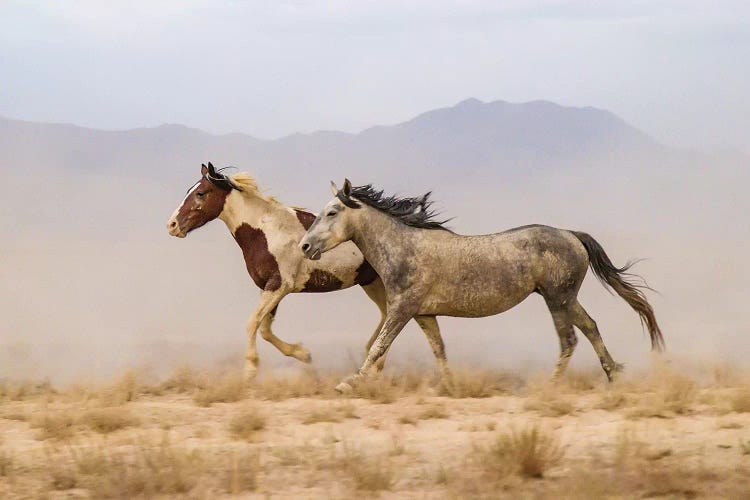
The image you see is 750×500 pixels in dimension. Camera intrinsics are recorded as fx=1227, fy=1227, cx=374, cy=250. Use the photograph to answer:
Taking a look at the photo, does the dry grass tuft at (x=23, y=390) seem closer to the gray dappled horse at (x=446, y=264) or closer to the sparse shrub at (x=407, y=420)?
the gray dappled horse at (x=446, y=264)

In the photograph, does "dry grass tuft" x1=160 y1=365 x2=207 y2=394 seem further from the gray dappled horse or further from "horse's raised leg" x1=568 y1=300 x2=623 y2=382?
"horse's raised leg" x1=568 y1=300 x2=623 y2=382

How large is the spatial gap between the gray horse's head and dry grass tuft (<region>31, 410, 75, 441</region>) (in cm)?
269

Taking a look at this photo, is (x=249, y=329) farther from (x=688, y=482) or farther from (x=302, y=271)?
(x=688, y=482)

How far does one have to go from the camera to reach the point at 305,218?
12883 mm

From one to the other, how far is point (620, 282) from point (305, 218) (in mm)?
3313

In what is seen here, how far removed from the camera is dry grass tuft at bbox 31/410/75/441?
9570 mm

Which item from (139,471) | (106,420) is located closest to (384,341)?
(106,420)

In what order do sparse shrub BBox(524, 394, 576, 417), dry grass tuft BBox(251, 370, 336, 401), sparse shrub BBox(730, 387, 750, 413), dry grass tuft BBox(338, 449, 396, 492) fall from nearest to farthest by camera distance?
1. dry grass tuft BBox(338, 449, 396, 492)
2. sparse shrub BBox(730, 387, 750, 413)
3. sparse shrub BBox(524, 394, 576, 417)
4. dry grass tuft BBox(251, 370, 336, 401)

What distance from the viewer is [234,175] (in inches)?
508

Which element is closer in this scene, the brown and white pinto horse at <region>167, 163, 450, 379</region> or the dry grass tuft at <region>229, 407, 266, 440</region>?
the dry grass tuft at <region>229, 407, 266, 440</region>

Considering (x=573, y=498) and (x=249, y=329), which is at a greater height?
(x=249, y=329)

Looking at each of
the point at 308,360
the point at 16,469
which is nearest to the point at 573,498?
the point at 16,469

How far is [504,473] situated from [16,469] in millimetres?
3349

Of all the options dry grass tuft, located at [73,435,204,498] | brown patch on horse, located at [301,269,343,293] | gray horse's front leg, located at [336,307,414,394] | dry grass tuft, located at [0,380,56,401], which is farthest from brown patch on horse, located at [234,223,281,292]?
dry grass tuft, located at [73,435,204,498]
